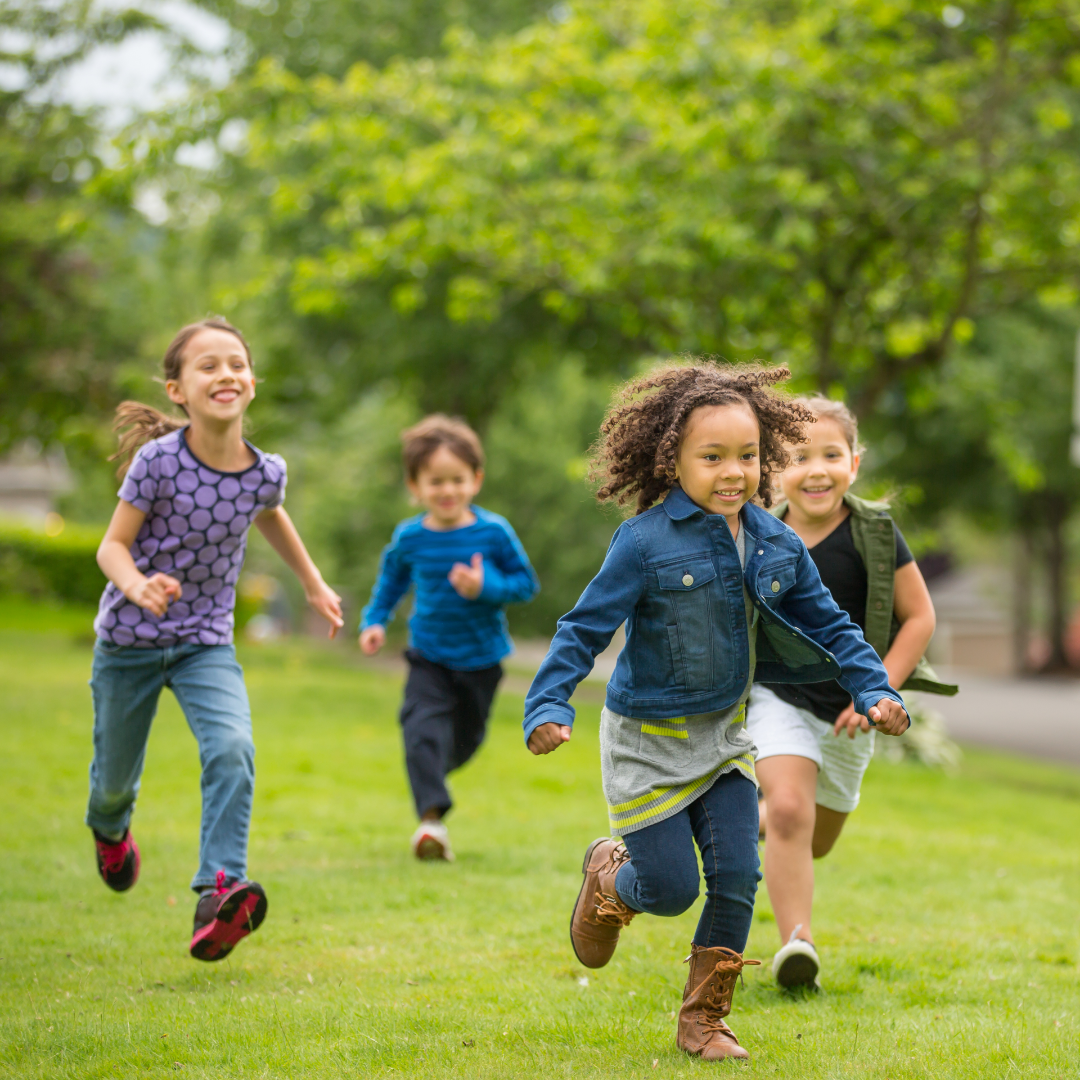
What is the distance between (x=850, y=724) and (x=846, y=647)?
0.66 meters

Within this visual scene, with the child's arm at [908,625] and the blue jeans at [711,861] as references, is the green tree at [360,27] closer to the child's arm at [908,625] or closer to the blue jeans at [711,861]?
the child's arm at [908,625]

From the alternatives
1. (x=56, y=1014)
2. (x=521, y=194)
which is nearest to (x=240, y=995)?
(x=56, y=1014)

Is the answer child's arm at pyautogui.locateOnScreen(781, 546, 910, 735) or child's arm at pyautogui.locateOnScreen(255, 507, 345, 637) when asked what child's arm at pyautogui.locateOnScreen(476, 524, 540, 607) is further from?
child's arm at pyautogui.locateOnScreen(781, 546, 910, 735)

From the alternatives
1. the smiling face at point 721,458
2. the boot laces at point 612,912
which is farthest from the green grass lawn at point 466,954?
the smiling face at point 721,458

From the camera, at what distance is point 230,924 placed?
389 cm

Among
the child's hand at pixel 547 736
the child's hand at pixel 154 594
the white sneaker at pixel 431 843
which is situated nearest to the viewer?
the child's hand at pixel 547 736

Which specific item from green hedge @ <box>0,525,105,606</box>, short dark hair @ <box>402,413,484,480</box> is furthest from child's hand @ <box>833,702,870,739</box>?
green hedge @ <box>0,525,105,606</box>

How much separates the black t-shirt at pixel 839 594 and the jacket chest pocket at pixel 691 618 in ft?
3.12

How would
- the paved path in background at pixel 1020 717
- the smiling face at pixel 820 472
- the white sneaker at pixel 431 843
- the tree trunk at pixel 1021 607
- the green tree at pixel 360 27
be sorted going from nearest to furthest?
the smiling face at pixel 820 472 < the white sneaker at pixel 431 843 < the green tree at pixel 360 27 < the paved path in background at pixel 1020 717 < the tree trunk at pixel 1021 607

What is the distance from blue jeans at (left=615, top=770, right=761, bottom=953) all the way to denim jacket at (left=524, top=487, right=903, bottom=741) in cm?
27

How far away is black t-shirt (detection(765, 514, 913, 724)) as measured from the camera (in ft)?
13.9

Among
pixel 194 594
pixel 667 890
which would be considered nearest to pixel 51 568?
pixel 194 594

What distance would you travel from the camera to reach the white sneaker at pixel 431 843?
601 cm

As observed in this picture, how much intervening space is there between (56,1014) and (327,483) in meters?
27.3
